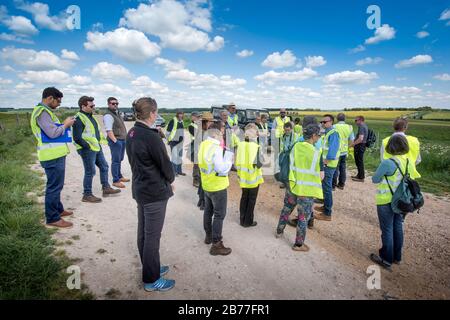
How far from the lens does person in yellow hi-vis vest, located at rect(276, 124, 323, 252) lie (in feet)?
13.0

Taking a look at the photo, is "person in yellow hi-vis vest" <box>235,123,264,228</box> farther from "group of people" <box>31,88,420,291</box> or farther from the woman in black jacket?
the woman in black jacket

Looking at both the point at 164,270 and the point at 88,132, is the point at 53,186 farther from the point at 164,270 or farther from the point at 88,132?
the point at 164,270

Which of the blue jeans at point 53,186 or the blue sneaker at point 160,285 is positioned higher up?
the blue jeans at point 53,186

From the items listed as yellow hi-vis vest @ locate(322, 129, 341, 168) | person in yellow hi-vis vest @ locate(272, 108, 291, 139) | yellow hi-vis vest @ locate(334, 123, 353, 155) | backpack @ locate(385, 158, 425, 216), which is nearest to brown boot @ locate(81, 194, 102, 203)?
yellow hi-vis vest @ locate(322, 129, 341, 168)

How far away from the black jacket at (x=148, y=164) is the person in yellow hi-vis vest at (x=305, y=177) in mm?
2160

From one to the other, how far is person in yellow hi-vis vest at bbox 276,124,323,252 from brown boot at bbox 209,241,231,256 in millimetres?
1122

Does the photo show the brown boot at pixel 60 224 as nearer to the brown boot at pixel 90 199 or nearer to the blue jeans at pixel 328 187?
the brown boot at pixel 90 199

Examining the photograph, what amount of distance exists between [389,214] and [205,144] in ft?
9.68

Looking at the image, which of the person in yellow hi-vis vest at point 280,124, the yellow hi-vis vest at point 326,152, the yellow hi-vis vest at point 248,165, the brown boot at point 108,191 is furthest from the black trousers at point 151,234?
the person in yellow hi-vis vest at point 280,124

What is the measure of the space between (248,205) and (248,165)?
2.69ft

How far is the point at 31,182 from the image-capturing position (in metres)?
6.48

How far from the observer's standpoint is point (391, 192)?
3604 millimetres

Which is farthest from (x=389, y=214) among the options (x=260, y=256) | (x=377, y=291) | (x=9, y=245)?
(x=9, y=245)

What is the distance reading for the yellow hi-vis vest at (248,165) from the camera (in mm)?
4562
